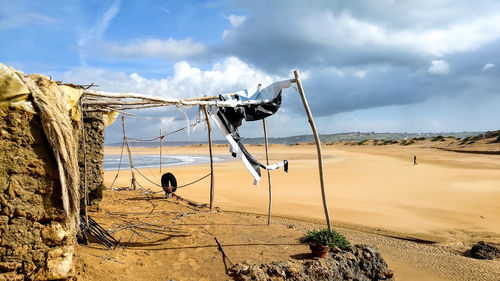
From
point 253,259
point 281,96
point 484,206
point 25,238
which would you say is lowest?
point 484,206

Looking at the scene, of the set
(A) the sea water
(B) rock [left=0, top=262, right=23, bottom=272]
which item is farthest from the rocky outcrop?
(A) the sea water

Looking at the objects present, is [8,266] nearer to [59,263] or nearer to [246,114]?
[59,263]

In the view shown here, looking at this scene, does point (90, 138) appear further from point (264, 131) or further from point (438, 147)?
point (438, 147)

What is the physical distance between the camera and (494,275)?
6.23 metres

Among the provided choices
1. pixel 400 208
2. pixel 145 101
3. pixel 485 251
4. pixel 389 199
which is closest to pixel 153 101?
pixel 145 101

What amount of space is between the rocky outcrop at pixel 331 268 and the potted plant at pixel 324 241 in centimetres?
13

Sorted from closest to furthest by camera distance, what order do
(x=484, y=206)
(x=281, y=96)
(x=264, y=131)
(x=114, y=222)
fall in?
(x=281, y=96) < (x=114, y=222) < (x=264, y=131) < (x=484, y=206)

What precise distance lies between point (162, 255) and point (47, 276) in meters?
2.11

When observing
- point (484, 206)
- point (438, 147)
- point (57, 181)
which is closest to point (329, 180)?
point (484, 206)

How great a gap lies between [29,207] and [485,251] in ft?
29.3

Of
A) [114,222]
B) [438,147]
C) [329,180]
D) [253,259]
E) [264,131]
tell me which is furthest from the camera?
[438,147]

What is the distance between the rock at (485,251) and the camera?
23.6 feet

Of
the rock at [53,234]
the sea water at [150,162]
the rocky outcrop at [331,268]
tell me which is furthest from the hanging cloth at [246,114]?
the sea water at [150,162]

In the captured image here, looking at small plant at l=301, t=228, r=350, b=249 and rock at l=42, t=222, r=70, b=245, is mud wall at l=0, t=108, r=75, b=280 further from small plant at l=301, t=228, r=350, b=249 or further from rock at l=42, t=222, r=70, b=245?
small plant at l=301, t=228, r=350, b=249
